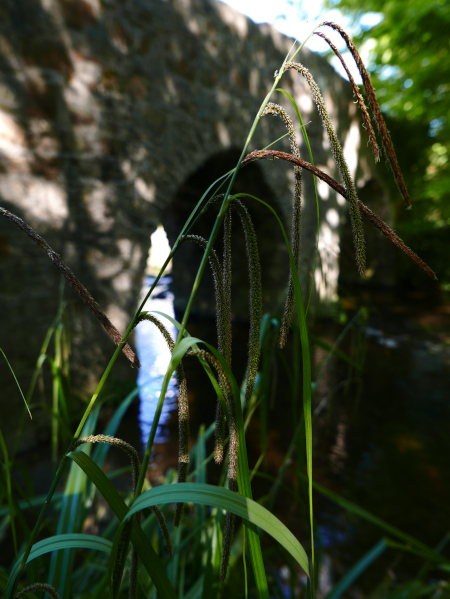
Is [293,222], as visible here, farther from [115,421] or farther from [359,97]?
[115,421]

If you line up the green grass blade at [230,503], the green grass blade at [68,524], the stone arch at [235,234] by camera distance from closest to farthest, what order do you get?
the green grass blade at [230,503]
the green grass blade at [68,524]
the stone arch at [235,234]

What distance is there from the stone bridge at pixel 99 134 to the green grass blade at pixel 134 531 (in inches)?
57.4

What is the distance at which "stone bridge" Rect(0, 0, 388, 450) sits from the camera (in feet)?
6.66

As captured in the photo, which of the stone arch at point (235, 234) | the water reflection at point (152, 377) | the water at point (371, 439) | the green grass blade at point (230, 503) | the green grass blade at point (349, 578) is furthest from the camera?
the stone arch at point (235, 234)

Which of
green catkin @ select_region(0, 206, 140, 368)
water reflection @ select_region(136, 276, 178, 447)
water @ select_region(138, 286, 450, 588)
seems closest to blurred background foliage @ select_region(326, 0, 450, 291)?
water @ select_region(138, 286, 450, 588)

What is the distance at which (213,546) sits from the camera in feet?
2.59

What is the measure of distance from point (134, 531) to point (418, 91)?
5524mm

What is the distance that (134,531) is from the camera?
0.35 metres

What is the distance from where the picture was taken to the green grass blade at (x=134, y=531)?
0.35 metres

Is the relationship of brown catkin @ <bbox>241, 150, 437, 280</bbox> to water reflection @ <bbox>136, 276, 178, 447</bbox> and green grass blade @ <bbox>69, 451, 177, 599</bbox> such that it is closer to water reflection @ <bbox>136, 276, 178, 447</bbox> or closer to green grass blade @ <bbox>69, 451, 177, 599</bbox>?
green grass blade @ <bbox>69, 451, 177, 599</bbox>

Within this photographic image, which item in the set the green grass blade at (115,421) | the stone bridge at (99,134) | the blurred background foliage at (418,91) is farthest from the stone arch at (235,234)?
the green grass blade at (115,421)

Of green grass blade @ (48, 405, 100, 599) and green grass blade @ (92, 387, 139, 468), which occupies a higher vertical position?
green grass blade @ (92, 387, 139, 468)

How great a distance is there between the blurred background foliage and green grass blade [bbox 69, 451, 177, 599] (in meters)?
4.79

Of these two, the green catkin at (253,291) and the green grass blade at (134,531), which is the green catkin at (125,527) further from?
the green catkin at (253,291)
